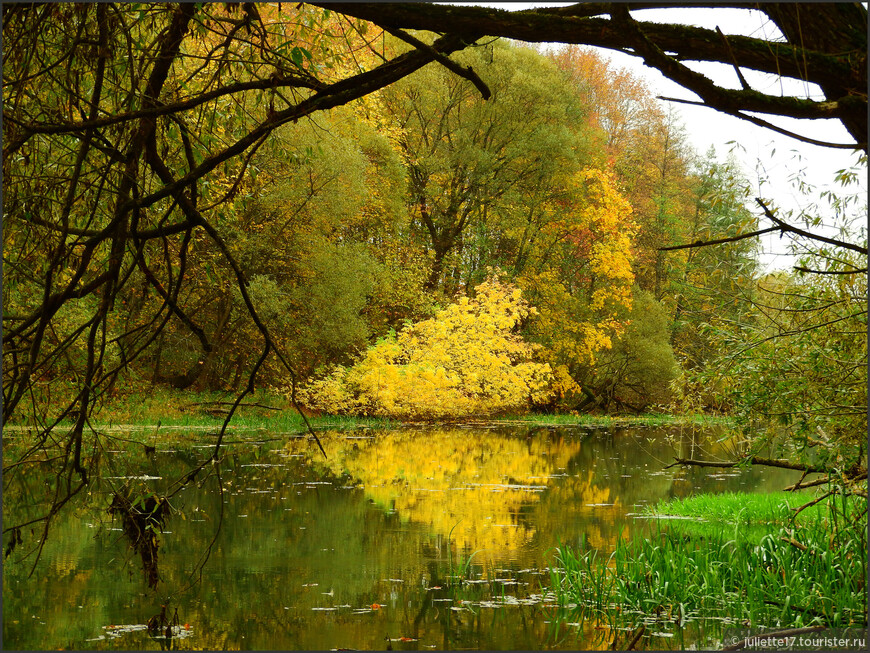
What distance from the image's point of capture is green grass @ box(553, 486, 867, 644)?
491 centimetres

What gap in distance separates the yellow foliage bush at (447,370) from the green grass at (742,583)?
1271 cm

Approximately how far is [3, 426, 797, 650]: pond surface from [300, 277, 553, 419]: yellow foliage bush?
4903mm

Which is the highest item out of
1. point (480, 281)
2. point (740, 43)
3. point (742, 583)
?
point (480, 281)

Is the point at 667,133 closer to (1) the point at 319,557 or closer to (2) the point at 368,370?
(2) the point at 368,370

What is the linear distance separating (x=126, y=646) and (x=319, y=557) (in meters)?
2.51

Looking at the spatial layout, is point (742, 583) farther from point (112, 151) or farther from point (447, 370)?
point (447, 370)

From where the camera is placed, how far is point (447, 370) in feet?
65.9

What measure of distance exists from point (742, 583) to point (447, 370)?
48.2 feet

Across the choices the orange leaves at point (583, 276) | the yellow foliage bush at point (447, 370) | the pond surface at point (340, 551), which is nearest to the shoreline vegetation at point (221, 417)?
the yellow foliage bush at point (447, 370)

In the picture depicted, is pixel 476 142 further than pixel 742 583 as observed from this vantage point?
Yes

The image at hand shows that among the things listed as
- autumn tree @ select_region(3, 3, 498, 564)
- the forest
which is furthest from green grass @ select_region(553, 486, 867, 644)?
autumn tree @ select_region(3, 3, 498, 564)

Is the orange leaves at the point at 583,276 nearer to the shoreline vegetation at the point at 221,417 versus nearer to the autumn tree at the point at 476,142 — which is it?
the autumn tree at the point at 476,142

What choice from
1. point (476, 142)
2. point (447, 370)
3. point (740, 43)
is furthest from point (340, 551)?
point (476, 142)

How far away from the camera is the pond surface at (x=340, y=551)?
17.5 feet
